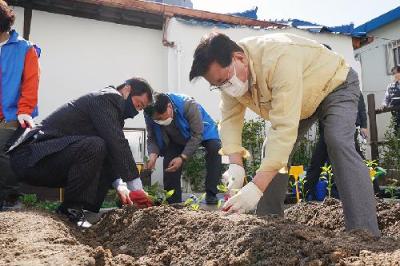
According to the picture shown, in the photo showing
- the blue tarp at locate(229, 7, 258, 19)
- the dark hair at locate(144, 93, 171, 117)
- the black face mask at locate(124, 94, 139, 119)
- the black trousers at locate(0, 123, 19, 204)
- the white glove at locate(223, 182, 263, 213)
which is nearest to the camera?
the white glove at locate(223, 182, 263, 213)

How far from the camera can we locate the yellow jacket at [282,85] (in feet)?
7.13

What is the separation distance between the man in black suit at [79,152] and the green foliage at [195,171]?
3.58 m

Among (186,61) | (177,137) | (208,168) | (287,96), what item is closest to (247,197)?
(287,96)

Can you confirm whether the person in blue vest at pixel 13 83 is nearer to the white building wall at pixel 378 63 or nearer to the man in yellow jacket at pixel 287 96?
the man in yellow jacket at pixel 287 96

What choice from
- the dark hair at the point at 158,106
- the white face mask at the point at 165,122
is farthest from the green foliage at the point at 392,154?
the dark hair at the point at 158,106

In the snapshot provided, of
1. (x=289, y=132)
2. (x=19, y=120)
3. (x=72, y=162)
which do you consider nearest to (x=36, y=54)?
(x=19, y=120)

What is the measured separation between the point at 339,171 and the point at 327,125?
286 mm

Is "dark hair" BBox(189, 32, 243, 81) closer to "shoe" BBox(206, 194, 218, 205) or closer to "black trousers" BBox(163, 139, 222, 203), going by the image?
"black trousers" BBox(163, 139, 222, 203)

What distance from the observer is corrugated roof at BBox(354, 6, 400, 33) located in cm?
1009

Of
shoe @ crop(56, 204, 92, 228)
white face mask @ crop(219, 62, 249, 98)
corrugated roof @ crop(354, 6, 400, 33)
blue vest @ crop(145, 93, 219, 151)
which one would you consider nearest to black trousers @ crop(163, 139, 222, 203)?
blue vest @ crop(145, 93, 219, 151)

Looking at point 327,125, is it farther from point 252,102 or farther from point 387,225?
point 387,225

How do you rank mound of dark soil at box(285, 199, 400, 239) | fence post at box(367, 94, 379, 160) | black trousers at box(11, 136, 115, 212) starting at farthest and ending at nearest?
fence post at box(367, 94, 379, 160) → black trousers at box(11, 136, 115, 212) → mound of dark soil at box(285, 199, 400, 239)

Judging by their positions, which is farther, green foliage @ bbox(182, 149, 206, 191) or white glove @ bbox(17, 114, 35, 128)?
green foliage @ bbox(182, 149, 206, 191)

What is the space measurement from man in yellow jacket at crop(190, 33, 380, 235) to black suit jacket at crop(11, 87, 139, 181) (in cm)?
85
